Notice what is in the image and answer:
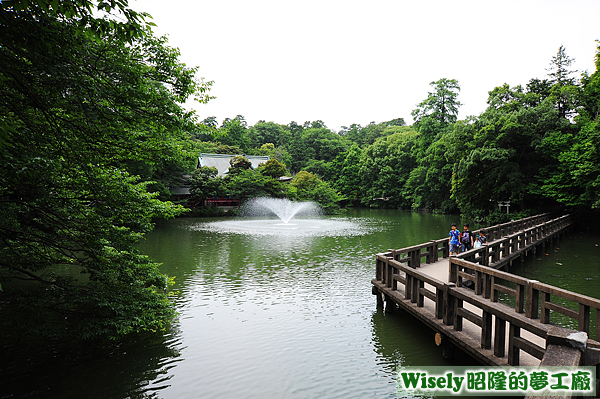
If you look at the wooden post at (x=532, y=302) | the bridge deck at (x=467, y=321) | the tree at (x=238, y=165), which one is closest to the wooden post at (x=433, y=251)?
the bridge deck at (x=467, y=321)

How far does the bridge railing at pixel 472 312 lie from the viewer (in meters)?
5.01

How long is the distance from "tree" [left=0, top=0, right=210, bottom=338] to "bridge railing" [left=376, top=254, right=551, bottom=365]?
5043 mm

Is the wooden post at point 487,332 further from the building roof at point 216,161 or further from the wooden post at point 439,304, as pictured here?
the building roof at point 216,161

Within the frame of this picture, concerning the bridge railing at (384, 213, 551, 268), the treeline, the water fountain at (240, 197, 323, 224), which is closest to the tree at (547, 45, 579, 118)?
the treeline

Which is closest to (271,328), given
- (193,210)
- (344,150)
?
(193,210)

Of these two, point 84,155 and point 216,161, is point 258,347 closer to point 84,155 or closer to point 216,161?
point 84,155

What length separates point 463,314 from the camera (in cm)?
634

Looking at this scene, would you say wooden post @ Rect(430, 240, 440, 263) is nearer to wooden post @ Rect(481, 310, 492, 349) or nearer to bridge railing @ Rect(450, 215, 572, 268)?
bridge railing @ Rect(450, 215, 572, 268)

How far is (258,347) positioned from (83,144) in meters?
4.66

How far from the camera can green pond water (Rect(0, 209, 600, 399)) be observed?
570 cm

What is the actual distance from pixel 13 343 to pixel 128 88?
5.41 meters

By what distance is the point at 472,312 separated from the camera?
6445 millimetres

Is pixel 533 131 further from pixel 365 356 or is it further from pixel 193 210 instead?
pixel 193 210

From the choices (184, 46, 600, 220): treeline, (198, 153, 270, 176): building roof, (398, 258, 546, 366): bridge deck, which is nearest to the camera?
(398, 258, 546, 366): bridge deck
